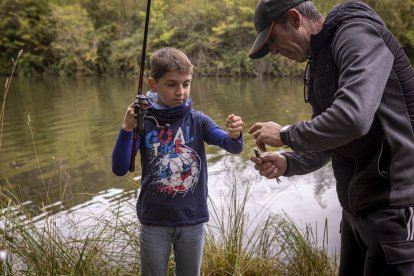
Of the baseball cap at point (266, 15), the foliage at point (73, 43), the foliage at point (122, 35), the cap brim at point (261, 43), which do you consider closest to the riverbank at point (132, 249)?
the cap brim at point (261, 43)

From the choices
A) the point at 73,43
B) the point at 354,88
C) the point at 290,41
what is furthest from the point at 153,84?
the point at 73,43

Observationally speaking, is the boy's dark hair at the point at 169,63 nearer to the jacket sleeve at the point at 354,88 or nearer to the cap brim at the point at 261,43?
the cap brim at the point at 261,43

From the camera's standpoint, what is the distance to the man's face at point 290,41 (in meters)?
1.83

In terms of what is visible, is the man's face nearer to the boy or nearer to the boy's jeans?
the boy

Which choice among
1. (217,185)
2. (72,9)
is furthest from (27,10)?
(217,185)

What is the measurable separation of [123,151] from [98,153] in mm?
6926

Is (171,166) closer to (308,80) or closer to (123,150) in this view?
(123,150)

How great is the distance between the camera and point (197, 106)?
14.3 metres

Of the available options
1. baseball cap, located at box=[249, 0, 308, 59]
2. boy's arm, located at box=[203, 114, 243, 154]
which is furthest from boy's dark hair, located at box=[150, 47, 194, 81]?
baseball cap, located at box=[249, 0, 308, 59]

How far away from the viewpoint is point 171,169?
223 cm

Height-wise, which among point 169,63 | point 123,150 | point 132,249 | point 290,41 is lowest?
point 132,249

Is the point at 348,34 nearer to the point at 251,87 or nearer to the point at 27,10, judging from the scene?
the point at 251,87

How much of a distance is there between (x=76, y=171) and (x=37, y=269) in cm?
545

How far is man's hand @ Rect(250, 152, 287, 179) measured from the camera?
2.23 meters
